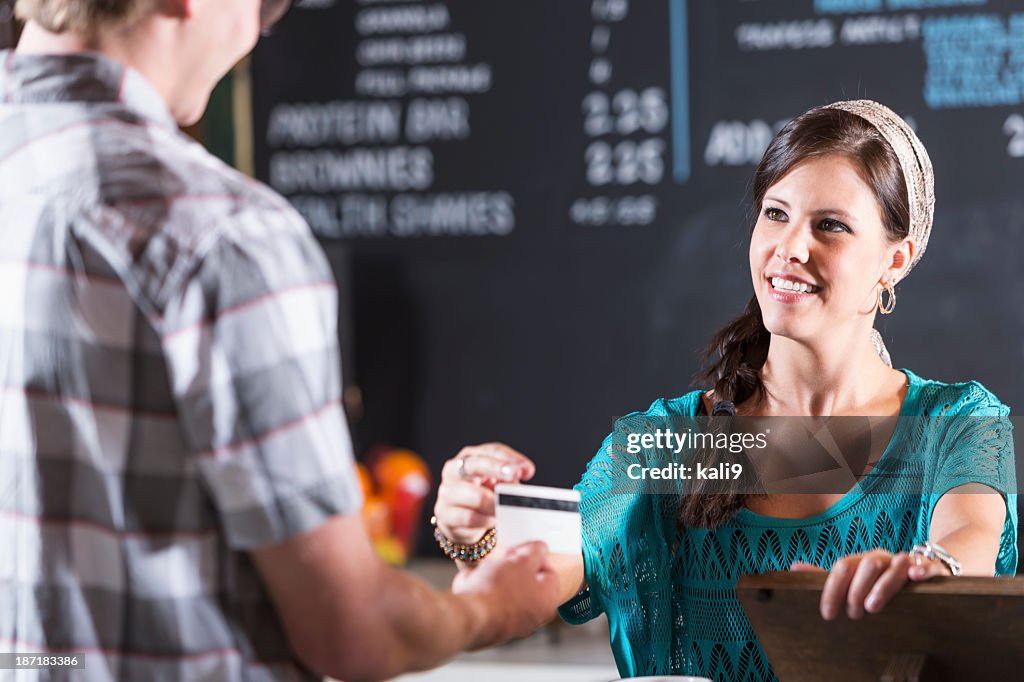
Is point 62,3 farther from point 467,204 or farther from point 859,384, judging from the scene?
point 467,204

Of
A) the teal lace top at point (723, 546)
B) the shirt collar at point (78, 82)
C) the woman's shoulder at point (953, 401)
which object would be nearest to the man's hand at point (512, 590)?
the shirt collar at point (78, 82)

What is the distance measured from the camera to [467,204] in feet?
9.14

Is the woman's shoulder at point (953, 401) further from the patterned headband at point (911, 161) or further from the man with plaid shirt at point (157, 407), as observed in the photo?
the man with plaid shirt at point (157, 407)

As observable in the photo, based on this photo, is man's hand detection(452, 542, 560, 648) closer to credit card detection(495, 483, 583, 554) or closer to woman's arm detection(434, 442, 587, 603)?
credit card detection(495, 483, 583, 554)

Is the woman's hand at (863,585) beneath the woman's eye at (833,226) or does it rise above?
beneath

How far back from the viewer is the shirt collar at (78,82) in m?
0.75

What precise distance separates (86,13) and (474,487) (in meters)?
0.64

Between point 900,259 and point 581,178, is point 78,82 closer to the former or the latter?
point 900,259

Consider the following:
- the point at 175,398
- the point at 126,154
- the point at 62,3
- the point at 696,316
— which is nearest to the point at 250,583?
the point at 175,398

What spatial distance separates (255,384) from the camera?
0.69m

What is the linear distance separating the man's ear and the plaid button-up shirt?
3.07 ft

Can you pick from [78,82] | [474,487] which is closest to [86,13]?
→ [78,82]

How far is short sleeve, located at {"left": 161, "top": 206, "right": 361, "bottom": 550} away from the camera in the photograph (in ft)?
2.25

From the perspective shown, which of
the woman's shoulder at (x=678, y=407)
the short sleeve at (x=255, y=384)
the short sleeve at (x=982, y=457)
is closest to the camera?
the short sleeve at (x=255, y=384)
